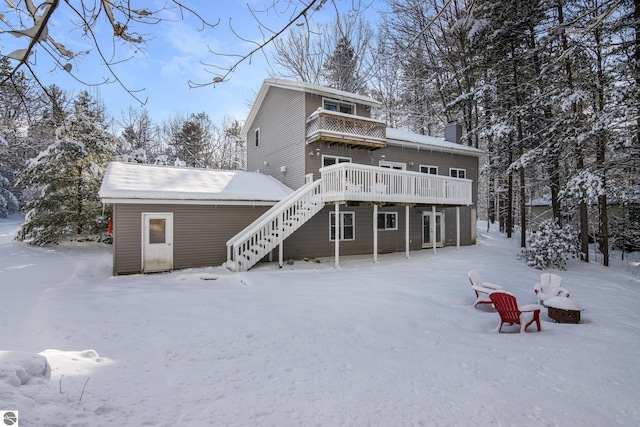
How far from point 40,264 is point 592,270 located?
20.4 meters

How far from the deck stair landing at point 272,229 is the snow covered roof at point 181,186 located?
1.19m

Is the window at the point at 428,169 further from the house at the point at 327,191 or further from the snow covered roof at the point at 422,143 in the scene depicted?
the snow covered roof at the point at 422,143

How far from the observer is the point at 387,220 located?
1570 centimetres

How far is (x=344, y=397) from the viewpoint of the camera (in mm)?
3100

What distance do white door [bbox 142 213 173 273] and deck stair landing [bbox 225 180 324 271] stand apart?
1950mm

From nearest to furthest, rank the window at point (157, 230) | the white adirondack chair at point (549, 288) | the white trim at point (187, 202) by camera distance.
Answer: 1. the white adirondack chair at point (549, 288)
2. the white trim at point (187, 202)
3. the window at point (157, 230)

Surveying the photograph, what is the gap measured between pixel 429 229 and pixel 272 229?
903 centimetres

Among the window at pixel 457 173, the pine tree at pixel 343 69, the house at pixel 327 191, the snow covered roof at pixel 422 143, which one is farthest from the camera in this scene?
the pine tree at pixel 343 69

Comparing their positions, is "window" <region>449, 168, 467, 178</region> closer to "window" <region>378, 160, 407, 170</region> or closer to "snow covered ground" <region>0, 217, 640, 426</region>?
"window" <region>378, 160, 407, 170</region>

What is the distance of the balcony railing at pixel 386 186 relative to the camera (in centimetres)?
1136

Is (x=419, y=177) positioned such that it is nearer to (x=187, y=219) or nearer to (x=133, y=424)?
(x=187, y=219)

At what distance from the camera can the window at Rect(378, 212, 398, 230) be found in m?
15.5

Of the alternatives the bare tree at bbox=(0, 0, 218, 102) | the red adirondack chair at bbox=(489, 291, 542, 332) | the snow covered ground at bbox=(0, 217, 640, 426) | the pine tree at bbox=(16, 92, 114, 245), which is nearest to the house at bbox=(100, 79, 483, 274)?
the snow covered ground at bbox=(0, 217, 640, 426)

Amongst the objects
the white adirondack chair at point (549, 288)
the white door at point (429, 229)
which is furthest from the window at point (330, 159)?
the white adirondack chair at point (549, 288)
